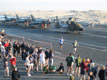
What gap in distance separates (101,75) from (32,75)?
5617 millimetres

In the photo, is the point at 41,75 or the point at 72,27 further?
the point at 72,27

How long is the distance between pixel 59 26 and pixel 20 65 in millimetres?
32530

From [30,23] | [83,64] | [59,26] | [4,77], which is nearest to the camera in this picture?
[83,64]

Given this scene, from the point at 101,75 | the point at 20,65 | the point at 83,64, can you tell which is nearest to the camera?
the point at 101,75

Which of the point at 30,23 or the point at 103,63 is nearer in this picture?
the point at 103,63

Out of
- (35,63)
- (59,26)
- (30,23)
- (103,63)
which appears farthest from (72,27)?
(35,63)

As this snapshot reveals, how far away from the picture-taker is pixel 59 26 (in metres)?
49.3

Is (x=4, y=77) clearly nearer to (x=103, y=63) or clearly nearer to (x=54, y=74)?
(x=54, y=74)

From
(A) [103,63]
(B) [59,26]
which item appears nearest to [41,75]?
(A) [103,63]

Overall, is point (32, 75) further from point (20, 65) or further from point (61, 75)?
point (20, 65)

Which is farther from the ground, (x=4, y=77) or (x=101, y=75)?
(x=101, y=75)

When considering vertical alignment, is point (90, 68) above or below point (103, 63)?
above

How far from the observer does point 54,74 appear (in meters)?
14.9

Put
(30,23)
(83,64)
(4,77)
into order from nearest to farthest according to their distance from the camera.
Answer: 1. (83,64)
2. (4,77)
3. (30,23)
